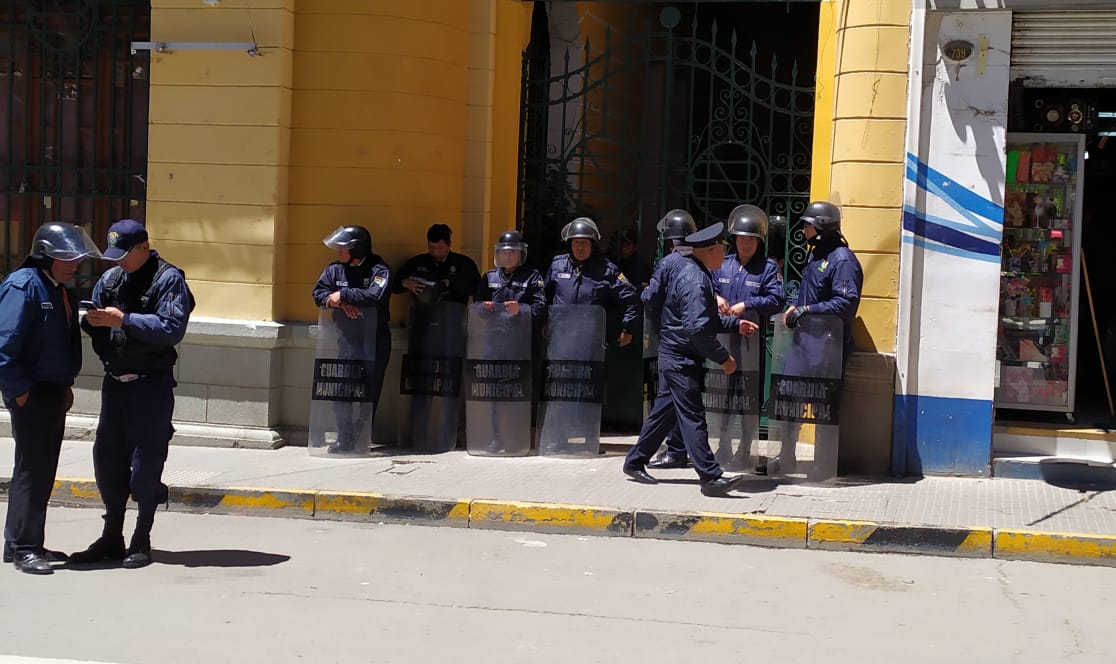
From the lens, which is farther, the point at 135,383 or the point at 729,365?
the point at 729,365

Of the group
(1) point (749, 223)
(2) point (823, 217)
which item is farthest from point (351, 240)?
(2) point (823, 217)

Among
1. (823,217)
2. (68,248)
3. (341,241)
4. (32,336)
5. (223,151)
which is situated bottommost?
(32,336)

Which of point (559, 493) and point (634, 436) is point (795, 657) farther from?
point (634, 436)

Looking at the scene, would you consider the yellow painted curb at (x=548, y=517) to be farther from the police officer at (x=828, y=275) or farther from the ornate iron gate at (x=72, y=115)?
the ornate iron gate at (x=72, y=115)

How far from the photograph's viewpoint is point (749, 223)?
9.56 meters

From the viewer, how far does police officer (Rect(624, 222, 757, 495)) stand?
28.6 ft

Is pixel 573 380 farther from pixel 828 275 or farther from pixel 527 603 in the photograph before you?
pixel 527 603

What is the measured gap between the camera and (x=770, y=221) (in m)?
10.7

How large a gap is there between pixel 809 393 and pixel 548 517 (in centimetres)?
226

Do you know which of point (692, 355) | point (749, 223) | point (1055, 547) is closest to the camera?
point (1055, 547)

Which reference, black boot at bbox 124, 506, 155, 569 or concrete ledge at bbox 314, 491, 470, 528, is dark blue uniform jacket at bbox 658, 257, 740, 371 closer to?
concrete ledge at bbox 314, 491, 470, 528

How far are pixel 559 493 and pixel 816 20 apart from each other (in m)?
6.99

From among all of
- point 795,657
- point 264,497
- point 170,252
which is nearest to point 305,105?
point 170,252

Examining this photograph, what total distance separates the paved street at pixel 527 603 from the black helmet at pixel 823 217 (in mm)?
2570
